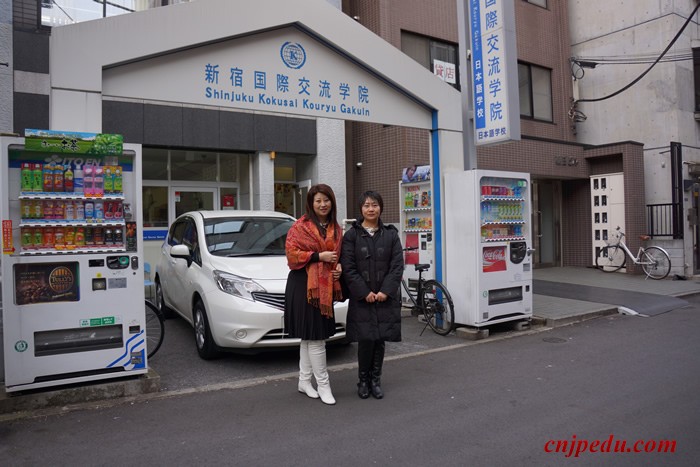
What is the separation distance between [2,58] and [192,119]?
3.60 meters

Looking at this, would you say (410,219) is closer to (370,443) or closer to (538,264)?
(370,443)

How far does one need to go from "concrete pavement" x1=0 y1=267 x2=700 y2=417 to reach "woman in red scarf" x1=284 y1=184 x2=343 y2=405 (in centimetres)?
98

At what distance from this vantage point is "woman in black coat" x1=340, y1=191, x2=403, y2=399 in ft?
15.6

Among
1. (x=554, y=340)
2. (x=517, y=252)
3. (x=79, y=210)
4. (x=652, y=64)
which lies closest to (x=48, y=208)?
(x=79, y=210)

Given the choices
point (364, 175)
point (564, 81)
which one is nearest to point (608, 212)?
point (564, 81)

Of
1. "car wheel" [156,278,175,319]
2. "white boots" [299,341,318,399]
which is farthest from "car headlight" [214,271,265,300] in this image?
"car wheel" [156,278,175,319]

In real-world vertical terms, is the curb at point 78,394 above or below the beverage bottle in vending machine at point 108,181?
below

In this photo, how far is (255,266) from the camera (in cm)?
612

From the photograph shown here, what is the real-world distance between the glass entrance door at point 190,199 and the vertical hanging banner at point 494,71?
6.42 m

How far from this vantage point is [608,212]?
14.7 m

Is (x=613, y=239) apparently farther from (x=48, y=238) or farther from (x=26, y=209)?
(x=26, y=209)

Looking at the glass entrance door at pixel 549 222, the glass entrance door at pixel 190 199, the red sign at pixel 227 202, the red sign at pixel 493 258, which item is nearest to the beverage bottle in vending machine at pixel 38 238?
the red sign at pixel 493 258

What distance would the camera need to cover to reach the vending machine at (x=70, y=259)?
4551 millimetres

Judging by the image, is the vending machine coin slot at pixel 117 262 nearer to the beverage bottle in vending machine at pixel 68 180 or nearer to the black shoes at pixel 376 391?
the beverage bottle in vending machine at pixel 68 180
